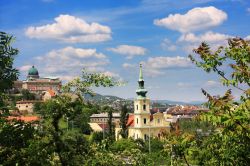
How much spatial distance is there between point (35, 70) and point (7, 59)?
178647 millimetres

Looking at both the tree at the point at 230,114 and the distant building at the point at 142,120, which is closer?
the tree at the point at 230,114

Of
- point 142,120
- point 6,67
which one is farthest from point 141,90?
point 6,67

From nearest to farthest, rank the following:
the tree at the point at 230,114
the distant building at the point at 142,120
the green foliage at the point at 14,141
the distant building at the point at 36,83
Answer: the tree at the point at 230,114
the green foliage at the point at 14,141
the distant building at the point at 142,120
the distant building at the point at 36,83

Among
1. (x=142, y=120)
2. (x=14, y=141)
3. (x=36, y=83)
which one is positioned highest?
(x=36, y=83)

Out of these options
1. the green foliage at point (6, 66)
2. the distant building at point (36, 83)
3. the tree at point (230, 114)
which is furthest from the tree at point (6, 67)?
the distant building at point (36, 83)

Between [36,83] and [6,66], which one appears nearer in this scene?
[6,66]

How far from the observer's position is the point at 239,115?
15.8ft

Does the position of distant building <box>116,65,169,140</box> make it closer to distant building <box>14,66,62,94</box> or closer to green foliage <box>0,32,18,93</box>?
green foliage <box>0,32,18,93</box>

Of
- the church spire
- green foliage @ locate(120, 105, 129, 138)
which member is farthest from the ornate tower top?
green foliage @ locate(120, 105, 129, 138)

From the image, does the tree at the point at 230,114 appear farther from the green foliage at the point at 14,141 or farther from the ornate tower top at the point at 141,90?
the ornate tower top at the point at 141,90

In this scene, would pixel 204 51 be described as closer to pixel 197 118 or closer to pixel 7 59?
pixel 197 118

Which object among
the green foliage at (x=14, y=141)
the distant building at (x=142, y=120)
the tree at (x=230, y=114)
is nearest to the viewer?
the tree at (x=230, y=114)

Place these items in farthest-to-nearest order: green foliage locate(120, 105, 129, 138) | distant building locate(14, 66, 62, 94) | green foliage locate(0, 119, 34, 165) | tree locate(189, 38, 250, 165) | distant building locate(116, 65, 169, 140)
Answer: distant building locate(14, 66, 62, 94) < distant building locate(116, 65, 169, 140) < green foliage locate(120, 105, 129, 138) < green foliage locate(0, 119, 34, 165) < tree locate(189, 38, 250, 165)

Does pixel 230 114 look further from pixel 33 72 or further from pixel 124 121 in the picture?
pixel 33 72
